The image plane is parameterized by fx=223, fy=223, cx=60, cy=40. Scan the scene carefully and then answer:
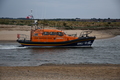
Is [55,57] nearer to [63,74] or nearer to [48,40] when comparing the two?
[48,40]

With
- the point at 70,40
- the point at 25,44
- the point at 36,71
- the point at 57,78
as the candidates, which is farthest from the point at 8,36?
the point at 57,78

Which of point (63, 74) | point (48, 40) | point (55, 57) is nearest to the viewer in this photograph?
point (63, 74)

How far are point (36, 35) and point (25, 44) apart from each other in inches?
57.9

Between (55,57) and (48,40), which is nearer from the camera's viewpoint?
(55,57)

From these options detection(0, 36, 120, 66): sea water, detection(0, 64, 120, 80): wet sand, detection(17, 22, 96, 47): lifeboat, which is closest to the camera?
detection(0, 64, 120, 80): wet sand

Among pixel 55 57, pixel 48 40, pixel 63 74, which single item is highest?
pixel 48 40

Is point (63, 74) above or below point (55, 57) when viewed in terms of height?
above

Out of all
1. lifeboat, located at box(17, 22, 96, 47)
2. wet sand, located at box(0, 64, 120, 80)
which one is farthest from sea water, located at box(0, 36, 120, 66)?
wet sand, located at box(0, 64, 120, 80)

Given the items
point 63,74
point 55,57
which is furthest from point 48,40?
point 63,74

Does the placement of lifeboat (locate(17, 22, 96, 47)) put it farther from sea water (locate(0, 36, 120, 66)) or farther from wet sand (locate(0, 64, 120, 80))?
wet sand (locate(0, 64, 120, 80))

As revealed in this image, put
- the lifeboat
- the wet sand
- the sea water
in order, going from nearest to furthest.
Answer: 1. the wet sand
2. the sea water
3. the lifeboat

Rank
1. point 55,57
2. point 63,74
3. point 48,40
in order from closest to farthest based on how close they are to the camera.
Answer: point 63,74 → point 55,57 → point 48,40

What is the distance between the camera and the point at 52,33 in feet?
76.1

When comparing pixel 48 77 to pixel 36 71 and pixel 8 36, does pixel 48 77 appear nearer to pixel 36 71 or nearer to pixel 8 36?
pixel 36 71
